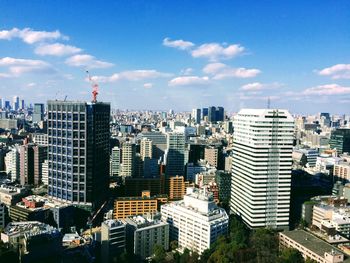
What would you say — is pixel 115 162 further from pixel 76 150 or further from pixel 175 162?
pixel 76 150

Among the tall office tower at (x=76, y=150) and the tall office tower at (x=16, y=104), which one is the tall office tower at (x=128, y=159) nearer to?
Result: the tall office tower at (x=76, y=150)

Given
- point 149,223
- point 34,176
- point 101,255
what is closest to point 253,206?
point 149,223

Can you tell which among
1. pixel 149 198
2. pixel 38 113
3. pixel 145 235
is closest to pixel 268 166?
pixel 145 235

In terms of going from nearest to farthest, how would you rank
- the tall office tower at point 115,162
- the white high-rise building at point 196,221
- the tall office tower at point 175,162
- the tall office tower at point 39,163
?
the white high-rise building at point 196,221, the tall office tower at point 39,163, the tall office tower at point 175,162, the tall office tower at point 115,162

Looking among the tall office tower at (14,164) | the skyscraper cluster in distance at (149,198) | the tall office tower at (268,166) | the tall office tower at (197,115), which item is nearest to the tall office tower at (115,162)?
the skyscraper cluster in distance at (149,198)

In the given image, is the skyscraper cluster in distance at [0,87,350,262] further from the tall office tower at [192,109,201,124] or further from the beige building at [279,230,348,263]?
the tall office tower at [192,109,201,124]

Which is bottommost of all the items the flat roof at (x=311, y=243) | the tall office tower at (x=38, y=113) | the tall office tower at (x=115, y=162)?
the flat roof at (x=311, y=243)

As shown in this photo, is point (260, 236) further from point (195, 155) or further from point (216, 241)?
point (195, 155)
